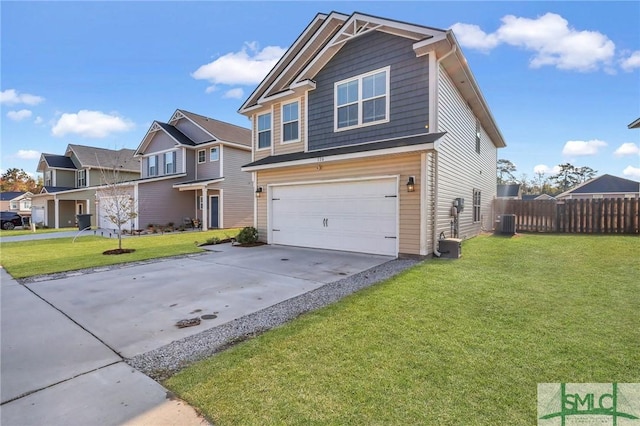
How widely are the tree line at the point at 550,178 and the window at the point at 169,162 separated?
52.4 meters

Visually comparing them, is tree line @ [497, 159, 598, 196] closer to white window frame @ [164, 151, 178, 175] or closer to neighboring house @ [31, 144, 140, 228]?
white window frame @ [164, 151, 178, 175]

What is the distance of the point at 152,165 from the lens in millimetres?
23453

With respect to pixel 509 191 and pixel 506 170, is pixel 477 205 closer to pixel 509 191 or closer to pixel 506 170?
pixel 509 191

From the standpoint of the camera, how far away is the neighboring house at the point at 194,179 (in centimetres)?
1959

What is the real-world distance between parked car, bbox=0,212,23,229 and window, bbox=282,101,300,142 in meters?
26.8

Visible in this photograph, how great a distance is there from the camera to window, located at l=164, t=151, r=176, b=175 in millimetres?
21773

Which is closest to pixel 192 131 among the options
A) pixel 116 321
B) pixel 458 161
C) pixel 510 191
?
pixel 458 161

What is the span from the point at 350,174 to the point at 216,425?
7.98 meters

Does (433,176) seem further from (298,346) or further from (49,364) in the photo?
(49,364)

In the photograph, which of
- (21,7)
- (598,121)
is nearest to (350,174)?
(21,7)

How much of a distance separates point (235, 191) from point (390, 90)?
46.6 ft

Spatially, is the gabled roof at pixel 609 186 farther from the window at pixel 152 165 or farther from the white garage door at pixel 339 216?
the window at pixel 152 165

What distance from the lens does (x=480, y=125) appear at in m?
14.3

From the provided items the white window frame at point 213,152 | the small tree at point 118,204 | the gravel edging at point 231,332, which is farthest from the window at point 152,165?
the gravel edging at point 231,332
